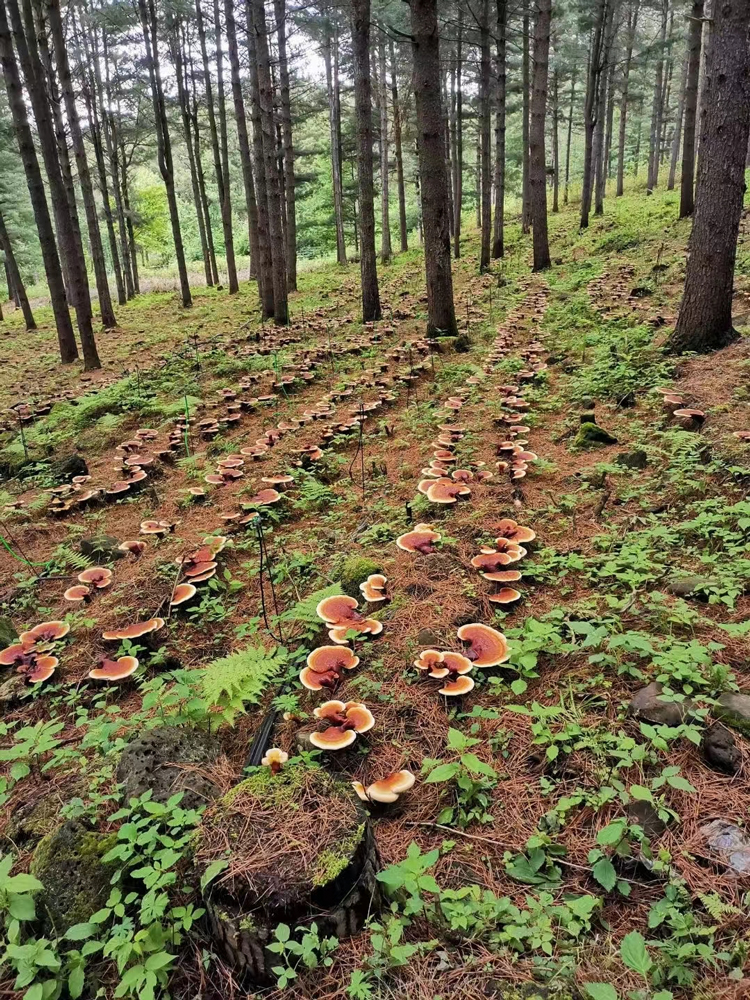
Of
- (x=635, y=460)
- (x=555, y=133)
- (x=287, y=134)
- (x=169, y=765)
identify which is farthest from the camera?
(x=555, y=133)

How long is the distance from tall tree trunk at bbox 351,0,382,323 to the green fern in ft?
34.7

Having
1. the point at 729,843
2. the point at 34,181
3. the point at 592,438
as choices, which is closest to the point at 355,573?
the point at 729,843

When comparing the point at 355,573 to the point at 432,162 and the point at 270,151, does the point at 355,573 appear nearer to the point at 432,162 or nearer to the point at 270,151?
the point at 432,162

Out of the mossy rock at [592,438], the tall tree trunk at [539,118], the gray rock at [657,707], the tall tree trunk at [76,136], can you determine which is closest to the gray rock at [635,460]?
the mossy rock at [592,438]

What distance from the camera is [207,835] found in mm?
2104

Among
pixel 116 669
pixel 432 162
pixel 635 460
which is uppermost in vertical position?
pixel 432 162

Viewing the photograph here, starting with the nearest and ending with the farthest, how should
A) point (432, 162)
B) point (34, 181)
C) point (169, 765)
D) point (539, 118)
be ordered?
point (169, 765), point (432, 162), point (34, 181), point (539, 118)

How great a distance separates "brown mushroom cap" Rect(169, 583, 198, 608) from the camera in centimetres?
417

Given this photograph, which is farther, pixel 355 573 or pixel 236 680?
pixel 355 573

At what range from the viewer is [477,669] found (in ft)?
10.3

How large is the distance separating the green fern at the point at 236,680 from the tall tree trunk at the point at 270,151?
518 inches

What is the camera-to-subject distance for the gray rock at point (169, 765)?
252 cm

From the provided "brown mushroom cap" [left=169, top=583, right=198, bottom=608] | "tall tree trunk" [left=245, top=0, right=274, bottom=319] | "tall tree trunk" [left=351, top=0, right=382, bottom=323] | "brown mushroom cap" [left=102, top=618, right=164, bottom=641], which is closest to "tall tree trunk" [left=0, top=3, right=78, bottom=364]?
"tall tree trunk" [left=245, top=0, right=274, bottom=319]

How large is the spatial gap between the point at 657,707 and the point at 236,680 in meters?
2.08
